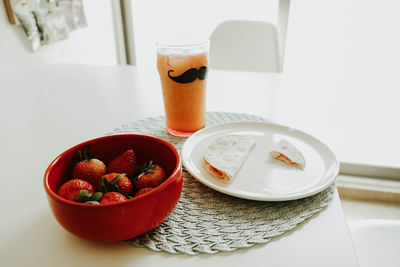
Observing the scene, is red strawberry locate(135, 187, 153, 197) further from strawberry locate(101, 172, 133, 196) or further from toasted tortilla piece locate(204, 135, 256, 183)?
toasted tortilla piece locate(204, 135, 256, 183)

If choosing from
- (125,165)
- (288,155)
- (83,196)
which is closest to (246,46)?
(288,155)

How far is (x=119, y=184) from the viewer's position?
0.46 m

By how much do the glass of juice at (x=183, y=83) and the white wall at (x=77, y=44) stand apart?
0.99 m

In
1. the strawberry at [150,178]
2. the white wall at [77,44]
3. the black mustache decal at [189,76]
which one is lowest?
the white wall at [77,44]

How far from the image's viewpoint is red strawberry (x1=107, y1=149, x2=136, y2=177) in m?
0.50

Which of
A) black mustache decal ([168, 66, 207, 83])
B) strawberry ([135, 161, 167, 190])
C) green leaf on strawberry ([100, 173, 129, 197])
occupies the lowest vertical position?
strawberry ([135, 161, 167, 190])

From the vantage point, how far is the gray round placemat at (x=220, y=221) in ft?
1.47

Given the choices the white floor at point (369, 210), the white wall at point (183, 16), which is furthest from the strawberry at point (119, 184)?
the white wall at point (183, 16)

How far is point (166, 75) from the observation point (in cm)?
72

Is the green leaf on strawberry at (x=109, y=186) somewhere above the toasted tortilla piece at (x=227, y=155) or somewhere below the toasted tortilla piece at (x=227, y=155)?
above

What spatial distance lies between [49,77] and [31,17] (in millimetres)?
431

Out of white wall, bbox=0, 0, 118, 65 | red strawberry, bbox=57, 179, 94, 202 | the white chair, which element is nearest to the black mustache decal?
red strawberry, bbox=57, 179, 94, 202

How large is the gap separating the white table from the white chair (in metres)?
0.35

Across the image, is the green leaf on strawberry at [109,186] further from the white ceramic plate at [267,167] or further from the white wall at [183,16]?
the white wall at [183,16]
